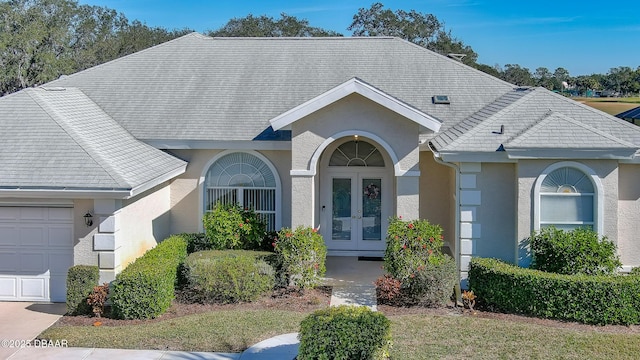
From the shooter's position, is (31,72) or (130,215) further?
(31,72)

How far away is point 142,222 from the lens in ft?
50.3

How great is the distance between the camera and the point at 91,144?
14656 millimetres

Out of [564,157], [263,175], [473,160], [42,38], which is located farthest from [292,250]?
[42,38]

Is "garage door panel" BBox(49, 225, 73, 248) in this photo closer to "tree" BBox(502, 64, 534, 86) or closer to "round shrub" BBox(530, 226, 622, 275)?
"round shrub" BBox(530, 226, 622, 275)

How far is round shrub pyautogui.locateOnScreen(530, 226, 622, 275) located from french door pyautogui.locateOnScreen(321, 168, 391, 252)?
5.69m

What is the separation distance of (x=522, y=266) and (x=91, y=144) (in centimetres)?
1027

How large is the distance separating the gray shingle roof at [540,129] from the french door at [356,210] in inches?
102

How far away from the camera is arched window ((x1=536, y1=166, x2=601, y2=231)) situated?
1405 cm

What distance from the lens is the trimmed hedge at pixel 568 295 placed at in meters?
12.6

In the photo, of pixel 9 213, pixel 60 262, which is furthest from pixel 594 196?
pixel 9 213

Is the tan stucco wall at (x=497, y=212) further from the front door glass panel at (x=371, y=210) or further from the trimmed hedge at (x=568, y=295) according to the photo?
the front door glass panel at (x=371, y=210)

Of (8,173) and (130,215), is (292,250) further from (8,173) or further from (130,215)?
(8,173)

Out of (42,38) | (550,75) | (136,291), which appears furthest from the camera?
(550,75)

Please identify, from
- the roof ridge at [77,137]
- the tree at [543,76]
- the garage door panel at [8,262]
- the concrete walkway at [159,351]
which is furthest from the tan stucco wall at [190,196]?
the tree at [543,76]
